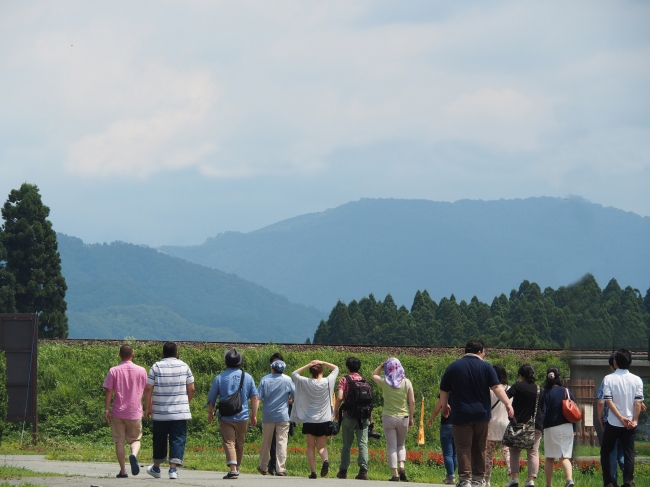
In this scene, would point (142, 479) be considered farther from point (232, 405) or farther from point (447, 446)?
point (447, 446)

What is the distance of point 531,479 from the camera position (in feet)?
44.2

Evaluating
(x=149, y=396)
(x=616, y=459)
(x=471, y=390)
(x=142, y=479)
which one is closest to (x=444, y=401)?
(x=471, y=390)

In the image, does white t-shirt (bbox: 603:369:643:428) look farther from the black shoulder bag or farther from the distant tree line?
the distant tree line

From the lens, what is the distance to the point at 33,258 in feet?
206

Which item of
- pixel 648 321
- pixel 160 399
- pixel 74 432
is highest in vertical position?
pixel 648 321

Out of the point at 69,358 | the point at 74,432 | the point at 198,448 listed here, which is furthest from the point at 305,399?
the point at 69,358

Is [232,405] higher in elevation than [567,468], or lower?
higher

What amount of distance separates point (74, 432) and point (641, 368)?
1730cm

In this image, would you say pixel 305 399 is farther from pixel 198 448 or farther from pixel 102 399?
pixel 102 399

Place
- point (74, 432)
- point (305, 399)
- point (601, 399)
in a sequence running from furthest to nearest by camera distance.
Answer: point (74, 432)
point (305, 399)
point (601, 399)

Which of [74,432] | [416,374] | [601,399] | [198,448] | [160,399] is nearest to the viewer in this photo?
[601,399]

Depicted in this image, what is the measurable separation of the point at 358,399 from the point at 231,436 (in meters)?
1.91

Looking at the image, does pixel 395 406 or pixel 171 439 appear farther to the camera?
pixel 395 406

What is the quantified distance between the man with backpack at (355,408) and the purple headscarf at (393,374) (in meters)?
0.35
